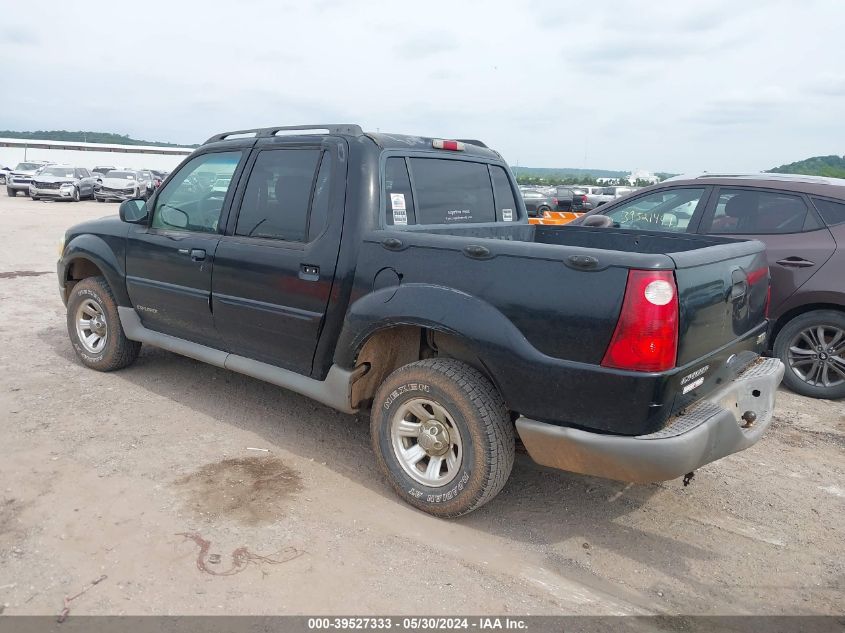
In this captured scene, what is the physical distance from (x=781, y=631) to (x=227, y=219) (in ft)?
12.2

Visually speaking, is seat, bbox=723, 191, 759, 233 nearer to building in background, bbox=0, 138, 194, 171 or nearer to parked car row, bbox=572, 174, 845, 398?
parked car row, bbox=572, 174, 845, 398

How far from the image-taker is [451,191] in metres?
4.39

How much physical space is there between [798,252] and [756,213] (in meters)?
0.50

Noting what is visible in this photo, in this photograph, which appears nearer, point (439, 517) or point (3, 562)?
point (3, 562)

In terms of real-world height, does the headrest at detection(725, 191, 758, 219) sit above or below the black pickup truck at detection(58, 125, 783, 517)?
above

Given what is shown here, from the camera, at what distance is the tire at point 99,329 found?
5324 mm

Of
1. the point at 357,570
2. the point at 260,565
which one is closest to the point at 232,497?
the point at 260,565

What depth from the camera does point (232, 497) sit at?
11.7 feet

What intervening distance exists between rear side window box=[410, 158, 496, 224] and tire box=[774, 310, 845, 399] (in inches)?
105

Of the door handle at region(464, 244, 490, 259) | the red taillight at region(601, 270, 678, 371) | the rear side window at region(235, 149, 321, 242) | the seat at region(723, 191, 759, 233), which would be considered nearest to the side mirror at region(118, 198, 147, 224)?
the rear side window at region(235, 149, 321, 242)

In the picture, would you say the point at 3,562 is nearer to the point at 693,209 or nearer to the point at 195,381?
the point at 195,381

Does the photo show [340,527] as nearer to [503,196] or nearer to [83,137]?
[503,196]

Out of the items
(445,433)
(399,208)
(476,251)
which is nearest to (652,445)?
(445,433)

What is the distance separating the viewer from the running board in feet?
12.5
